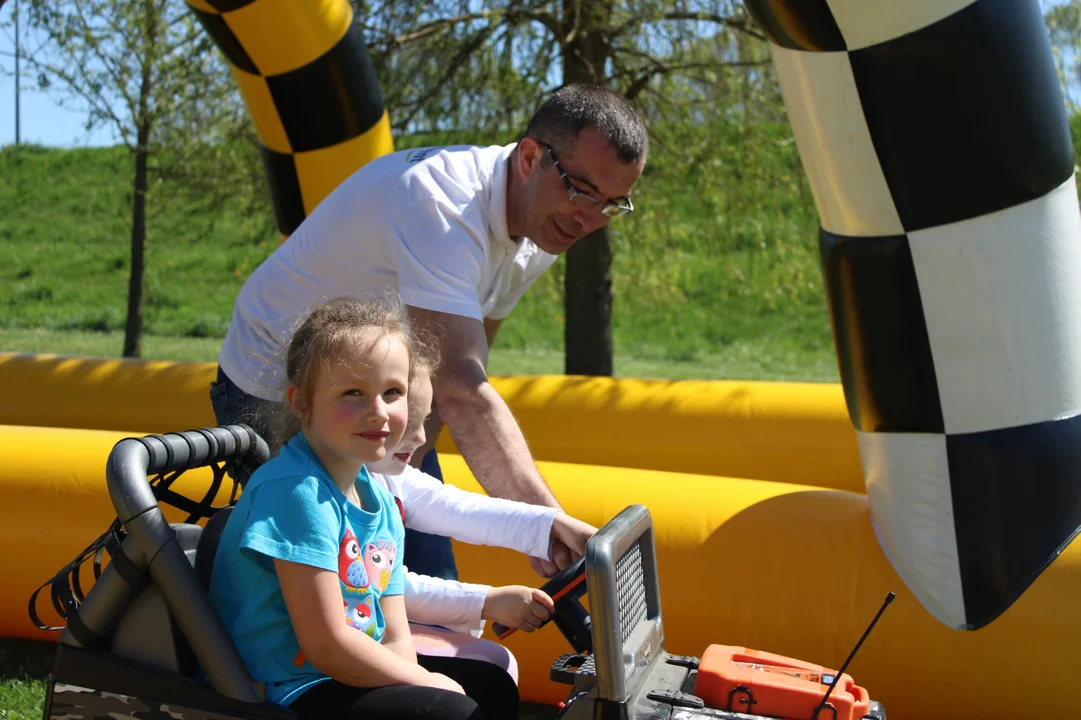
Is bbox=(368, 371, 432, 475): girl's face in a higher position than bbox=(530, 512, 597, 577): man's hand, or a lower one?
higher

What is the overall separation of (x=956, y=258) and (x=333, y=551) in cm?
146

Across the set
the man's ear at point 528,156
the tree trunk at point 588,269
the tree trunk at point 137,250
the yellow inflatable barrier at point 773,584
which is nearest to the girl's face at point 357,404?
the man's ear at point 528,156

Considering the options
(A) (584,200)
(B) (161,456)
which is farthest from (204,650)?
(A) (584,200)

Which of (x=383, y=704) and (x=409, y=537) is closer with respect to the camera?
(x=383, y=704)

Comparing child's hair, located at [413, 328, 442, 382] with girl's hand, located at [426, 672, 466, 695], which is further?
child's hair, located at [413, 328, 442, 382]

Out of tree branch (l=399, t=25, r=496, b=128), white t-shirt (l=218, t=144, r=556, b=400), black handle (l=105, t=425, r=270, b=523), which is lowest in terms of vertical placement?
black handle (l=105, t=425, r=270, b=523)

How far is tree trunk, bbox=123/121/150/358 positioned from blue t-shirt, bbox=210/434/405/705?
A: 26.5 feet

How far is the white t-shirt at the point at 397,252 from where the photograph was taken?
2.15 meters

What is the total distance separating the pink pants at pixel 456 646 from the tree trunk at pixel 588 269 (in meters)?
4.63

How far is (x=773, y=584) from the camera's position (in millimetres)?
2605

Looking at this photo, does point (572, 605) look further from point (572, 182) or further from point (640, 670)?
point (572, 182)

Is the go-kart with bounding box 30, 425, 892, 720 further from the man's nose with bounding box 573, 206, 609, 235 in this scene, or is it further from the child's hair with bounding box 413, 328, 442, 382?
the man's nose with bounding box 573, 206, 609, 235

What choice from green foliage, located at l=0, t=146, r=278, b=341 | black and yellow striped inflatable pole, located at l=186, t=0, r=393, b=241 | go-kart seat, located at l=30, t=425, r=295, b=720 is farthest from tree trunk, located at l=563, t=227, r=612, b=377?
green foliage, located at l=0, t=146, r=278, b=341

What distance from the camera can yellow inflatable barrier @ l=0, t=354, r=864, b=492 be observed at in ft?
12.0
